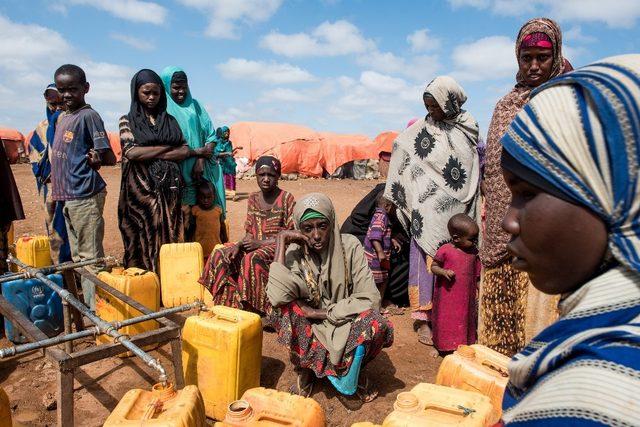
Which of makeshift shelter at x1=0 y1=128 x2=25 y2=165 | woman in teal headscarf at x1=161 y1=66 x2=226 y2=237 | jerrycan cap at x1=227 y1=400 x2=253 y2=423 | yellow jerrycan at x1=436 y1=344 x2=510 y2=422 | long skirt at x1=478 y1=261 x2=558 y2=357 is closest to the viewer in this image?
jerrycan cap at x1=227 y1=400 x2=253 y2=423

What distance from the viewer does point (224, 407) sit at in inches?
113

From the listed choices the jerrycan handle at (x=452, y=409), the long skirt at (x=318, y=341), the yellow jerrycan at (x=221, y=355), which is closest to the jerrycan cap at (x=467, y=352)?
the long skirt at (x=318, y=341)

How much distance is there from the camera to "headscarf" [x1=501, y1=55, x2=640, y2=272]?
2.27 feet

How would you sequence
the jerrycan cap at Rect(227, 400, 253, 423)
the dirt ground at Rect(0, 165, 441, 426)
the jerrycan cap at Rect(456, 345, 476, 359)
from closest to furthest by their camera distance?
the jerrycan cap at Rect(227, 400, 253, 423), the jerrycan cap at Rect(456, 345, 476, 359), the dirt ground at Rect(0, 165, 441, 426)

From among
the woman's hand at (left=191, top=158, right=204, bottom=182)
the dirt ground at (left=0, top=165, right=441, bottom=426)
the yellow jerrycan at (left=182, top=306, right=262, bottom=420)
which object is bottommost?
the dirt ground at (left=0, top=165, right=441, bottom=426)

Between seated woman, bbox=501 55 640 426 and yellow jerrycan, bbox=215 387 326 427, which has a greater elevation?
seated woman, bbox=501 55 640 426

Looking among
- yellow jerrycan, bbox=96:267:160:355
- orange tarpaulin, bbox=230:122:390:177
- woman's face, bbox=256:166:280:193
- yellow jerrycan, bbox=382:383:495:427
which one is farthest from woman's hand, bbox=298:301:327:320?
orange tarpaulin, bbox=230:122:390:177

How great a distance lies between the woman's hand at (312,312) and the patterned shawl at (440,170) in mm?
1335

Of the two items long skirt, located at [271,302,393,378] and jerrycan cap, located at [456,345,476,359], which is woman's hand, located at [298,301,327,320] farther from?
jerrycan cap, located at [456,345,476,359]

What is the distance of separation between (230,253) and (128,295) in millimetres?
990

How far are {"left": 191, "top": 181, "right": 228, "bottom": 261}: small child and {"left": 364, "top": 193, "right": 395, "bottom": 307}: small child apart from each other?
6.02 feet

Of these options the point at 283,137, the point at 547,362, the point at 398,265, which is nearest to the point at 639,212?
the point at 547,362

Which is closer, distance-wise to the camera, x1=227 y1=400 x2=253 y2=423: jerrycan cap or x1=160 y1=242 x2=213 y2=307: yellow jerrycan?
x1=227 y1=400 x2=253 y2=423: jerrycan cap

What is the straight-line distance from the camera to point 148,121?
469cm
